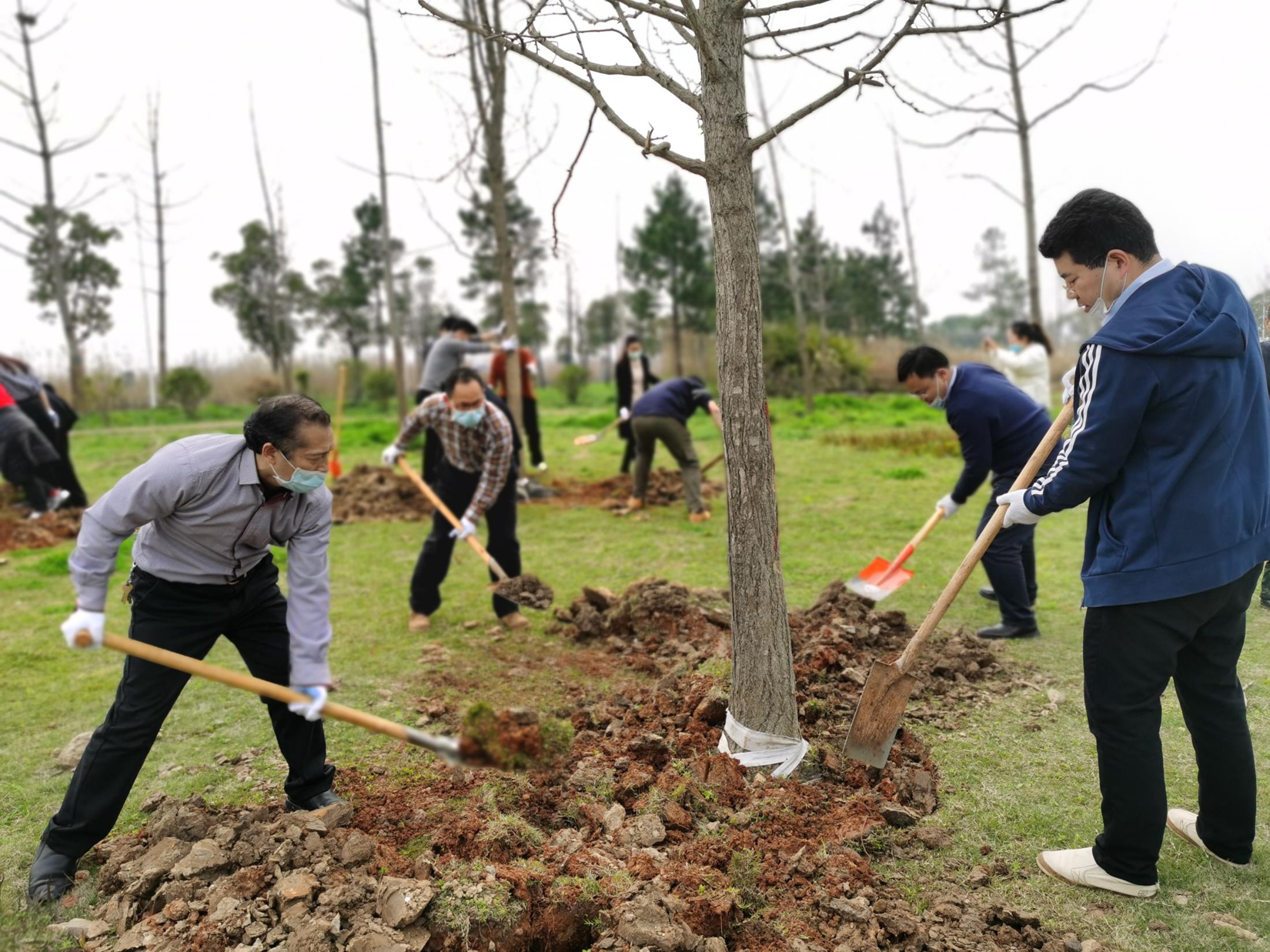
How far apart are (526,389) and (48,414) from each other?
220 inches

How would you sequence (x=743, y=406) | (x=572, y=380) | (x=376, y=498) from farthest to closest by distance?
(x=572, y=380) < (x=376, y=498) < (x=743, y=406)

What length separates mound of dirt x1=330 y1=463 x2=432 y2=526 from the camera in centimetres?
990

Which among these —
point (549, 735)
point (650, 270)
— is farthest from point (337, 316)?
point (549, 735)

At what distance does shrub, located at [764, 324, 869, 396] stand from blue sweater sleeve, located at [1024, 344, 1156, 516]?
21.0 metres

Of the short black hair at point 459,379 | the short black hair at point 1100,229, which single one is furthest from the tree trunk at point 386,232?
the short black hair at point 1100,229

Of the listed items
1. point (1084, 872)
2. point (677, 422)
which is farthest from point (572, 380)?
point (1084, 872)

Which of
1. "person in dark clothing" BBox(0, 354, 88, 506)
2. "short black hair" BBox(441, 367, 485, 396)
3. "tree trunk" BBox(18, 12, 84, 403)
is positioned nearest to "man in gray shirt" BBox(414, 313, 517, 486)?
"short black hair" BBox(441, 367, 485, 396)

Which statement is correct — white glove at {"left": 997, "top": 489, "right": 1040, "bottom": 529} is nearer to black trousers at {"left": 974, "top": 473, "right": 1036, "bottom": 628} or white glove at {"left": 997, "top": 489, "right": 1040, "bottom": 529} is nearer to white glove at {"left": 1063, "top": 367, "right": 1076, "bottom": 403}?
white glove at {"left": 1063, "top": 367, "right": 1076, "bottom": 403}

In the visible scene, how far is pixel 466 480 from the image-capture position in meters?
6.01

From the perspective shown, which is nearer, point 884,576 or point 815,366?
point 884,576

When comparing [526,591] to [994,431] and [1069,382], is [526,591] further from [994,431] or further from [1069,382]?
[1069,382]

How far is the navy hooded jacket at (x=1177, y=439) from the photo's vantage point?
2.55 m

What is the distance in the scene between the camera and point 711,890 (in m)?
2.67

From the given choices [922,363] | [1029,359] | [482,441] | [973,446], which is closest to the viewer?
[922,363]
